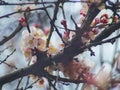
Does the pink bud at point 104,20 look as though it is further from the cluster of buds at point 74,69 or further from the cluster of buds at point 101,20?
the cluster of buds at point 74,69

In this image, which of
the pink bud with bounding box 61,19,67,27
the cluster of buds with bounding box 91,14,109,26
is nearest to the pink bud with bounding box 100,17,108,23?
the cluster of buds with bounding box 91,14,109,26

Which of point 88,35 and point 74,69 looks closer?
point 88,35

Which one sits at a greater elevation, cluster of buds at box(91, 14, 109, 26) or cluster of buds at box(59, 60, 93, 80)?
cluster of buds at box(91, 14, 109, 26)

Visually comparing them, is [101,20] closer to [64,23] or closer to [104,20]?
[104,20]

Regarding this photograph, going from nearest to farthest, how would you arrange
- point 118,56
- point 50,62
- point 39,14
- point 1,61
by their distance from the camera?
point 50,62 → point 1,61 → point 118,56 → point 39,14

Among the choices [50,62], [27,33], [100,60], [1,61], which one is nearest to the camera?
[50,62]

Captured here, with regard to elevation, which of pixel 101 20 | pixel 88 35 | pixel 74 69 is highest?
pixel 101 20

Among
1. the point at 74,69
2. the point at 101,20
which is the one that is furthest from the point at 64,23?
the point at 74,69

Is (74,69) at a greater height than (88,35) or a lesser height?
lesser

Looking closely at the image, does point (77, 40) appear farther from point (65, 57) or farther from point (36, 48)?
point (36, 48)

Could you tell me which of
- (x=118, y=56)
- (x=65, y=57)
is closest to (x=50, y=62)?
(x=65, y=57)

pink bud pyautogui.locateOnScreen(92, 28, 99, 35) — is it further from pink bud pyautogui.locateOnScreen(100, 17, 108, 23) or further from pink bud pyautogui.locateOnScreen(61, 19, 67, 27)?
pink bud pyautogui.locateOnScreen(61, 19, 67, 27)
